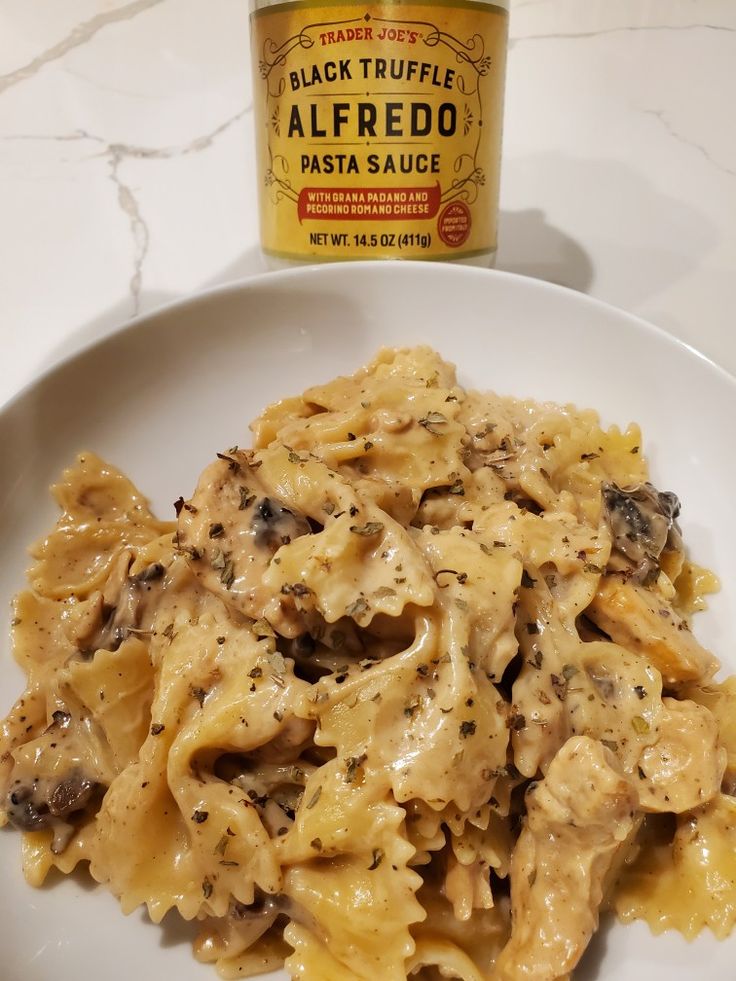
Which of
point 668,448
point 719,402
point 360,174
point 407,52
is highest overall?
point 407,52

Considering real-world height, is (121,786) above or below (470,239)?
below

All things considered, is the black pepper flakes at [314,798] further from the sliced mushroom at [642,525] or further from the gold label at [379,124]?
the gold label at [379,124]

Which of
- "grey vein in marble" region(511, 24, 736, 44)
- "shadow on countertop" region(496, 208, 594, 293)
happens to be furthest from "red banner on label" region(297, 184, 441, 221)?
"grey vein in marble" region(511, 24, 736, 44)

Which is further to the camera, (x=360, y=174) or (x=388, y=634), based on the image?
(x=360, y=174)

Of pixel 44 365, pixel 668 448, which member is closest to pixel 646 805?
pixel 668 448

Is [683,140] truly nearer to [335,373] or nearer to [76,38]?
[335,373]

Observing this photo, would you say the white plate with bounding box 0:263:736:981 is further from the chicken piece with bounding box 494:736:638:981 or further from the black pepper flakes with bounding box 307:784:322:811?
the black pepper flakes with bounding box 307:784:322:811

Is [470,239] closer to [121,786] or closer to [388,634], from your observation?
[388,634]
